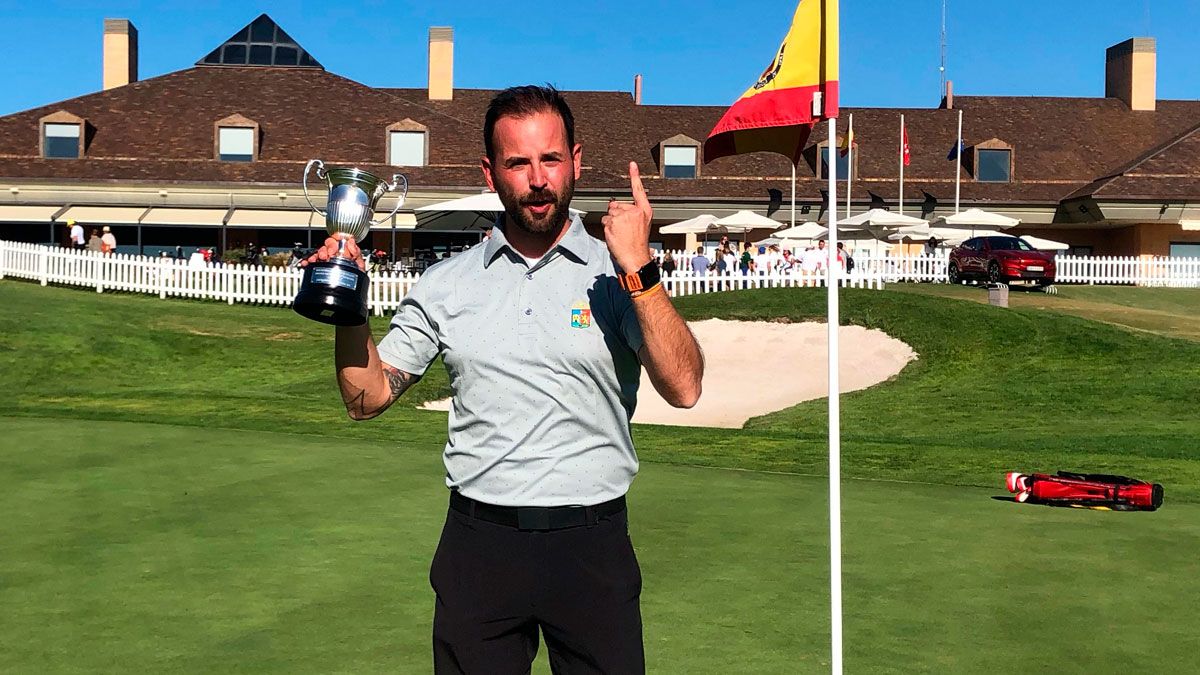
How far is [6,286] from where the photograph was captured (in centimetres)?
3369

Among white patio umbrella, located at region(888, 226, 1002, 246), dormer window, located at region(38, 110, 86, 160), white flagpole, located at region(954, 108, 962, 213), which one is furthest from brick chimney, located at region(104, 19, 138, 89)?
white flagpole, located at region(954, 108, 962, 213)

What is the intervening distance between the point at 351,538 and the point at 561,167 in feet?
16.1

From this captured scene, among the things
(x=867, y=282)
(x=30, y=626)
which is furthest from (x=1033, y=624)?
(x=867, y=282)

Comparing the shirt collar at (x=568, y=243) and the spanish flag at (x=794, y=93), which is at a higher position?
the spanish flag at (x=794, y=93)

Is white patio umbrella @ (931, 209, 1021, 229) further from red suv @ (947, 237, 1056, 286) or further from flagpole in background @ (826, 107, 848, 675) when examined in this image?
flagpole in background @ (826, 107, 848, 675)

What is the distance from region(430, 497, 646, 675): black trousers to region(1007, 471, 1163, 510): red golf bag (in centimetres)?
647

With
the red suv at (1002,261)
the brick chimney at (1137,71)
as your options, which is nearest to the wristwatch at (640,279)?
the red suv at (1002,261)

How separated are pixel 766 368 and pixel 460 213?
15505mm

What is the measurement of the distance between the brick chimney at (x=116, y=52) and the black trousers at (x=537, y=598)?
2154 inches

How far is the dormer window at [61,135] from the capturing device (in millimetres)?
48406

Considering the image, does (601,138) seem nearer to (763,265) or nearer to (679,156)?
(679,156)

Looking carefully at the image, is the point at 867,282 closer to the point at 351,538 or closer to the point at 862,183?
the point at 862,183

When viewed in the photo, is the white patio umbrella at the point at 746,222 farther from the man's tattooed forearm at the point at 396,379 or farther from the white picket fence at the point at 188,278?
the man's tattooed forearm at the point at 396,379

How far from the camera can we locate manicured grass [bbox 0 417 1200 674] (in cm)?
586
